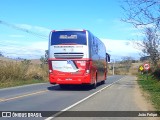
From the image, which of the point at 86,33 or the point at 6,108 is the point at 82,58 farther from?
the point at 6,108

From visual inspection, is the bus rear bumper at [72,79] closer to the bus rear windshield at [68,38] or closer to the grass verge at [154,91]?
the bus rear windshield at [68,38]

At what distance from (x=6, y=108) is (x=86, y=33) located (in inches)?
441

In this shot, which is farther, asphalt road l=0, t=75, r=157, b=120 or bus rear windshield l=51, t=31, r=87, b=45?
bus rear windshield l=51, t=31, r=87, b=45

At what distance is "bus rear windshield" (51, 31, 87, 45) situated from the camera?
23.8m

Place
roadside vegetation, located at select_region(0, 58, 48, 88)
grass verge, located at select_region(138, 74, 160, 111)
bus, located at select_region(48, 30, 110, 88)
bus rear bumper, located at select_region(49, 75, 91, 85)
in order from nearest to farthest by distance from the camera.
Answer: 1. grass verge, located at select_region(138, 74, 160, 111)
2. bus, located at select_region(48, 30, 110, 88)
3. bus rear bumper, located at select_region(49, 75, 91, 85)
4. roadside vegetation, located at select_region(0, 58, 48, 88)

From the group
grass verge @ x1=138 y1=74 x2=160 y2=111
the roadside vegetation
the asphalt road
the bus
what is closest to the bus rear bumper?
the bus

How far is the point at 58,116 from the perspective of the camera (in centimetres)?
1189

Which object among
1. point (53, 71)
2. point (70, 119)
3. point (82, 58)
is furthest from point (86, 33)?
point (70, 119)

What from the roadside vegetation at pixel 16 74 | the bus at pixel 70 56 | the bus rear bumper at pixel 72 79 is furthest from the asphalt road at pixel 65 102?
the roadside vegetation at pixel 16 74

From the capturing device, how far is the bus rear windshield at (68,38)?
78.0 feet

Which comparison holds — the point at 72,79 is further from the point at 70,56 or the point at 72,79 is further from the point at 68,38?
the point at 68,38

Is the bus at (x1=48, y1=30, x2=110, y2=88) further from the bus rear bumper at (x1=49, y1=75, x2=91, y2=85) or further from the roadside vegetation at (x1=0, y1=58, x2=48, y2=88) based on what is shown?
the roadside vegetation at (x1=0, y1=58, x2=48, y2=88)

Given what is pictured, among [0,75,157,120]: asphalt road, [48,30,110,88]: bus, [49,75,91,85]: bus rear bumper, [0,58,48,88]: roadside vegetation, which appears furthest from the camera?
[0,58,48,88]: roadside vegetation

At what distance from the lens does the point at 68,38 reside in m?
23.9
